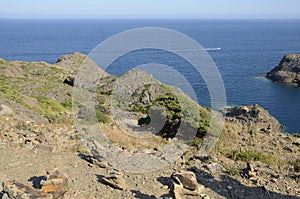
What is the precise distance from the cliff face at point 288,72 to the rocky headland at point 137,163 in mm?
55951

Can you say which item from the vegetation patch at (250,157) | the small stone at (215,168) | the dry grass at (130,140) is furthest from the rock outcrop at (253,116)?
the small stone at (215,168)

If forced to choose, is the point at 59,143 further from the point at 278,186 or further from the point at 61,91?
the point at 61,91

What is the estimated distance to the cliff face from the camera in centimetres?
7475

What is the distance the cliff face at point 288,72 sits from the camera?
74.8 meters

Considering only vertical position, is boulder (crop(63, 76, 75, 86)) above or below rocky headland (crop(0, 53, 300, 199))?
below

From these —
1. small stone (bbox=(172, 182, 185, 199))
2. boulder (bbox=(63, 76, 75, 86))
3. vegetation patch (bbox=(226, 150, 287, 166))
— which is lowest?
boulder (bbox=(63, 76, 75, 86))

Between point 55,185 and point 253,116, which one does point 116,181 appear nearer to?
point 55,185

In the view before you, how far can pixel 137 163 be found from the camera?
1255cm

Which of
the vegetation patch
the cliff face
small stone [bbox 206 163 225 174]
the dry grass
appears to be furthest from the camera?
the cliff face

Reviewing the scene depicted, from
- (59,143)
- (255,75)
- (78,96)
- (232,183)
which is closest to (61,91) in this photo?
(78,96)

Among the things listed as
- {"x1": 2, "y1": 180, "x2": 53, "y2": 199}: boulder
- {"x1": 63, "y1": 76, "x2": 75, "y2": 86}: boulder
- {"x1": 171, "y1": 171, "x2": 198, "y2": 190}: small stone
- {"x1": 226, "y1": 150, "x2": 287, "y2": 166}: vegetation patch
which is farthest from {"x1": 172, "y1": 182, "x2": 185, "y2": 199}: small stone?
{"x1": 63, "y1": 76, "x2": 75, "y2": 86}: boulder

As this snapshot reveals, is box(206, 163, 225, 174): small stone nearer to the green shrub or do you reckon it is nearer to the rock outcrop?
the green shrub

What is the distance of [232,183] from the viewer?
38.6ft

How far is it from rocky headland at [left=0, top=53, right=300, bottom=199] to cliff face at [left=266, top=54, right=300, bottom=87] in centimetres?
5595
